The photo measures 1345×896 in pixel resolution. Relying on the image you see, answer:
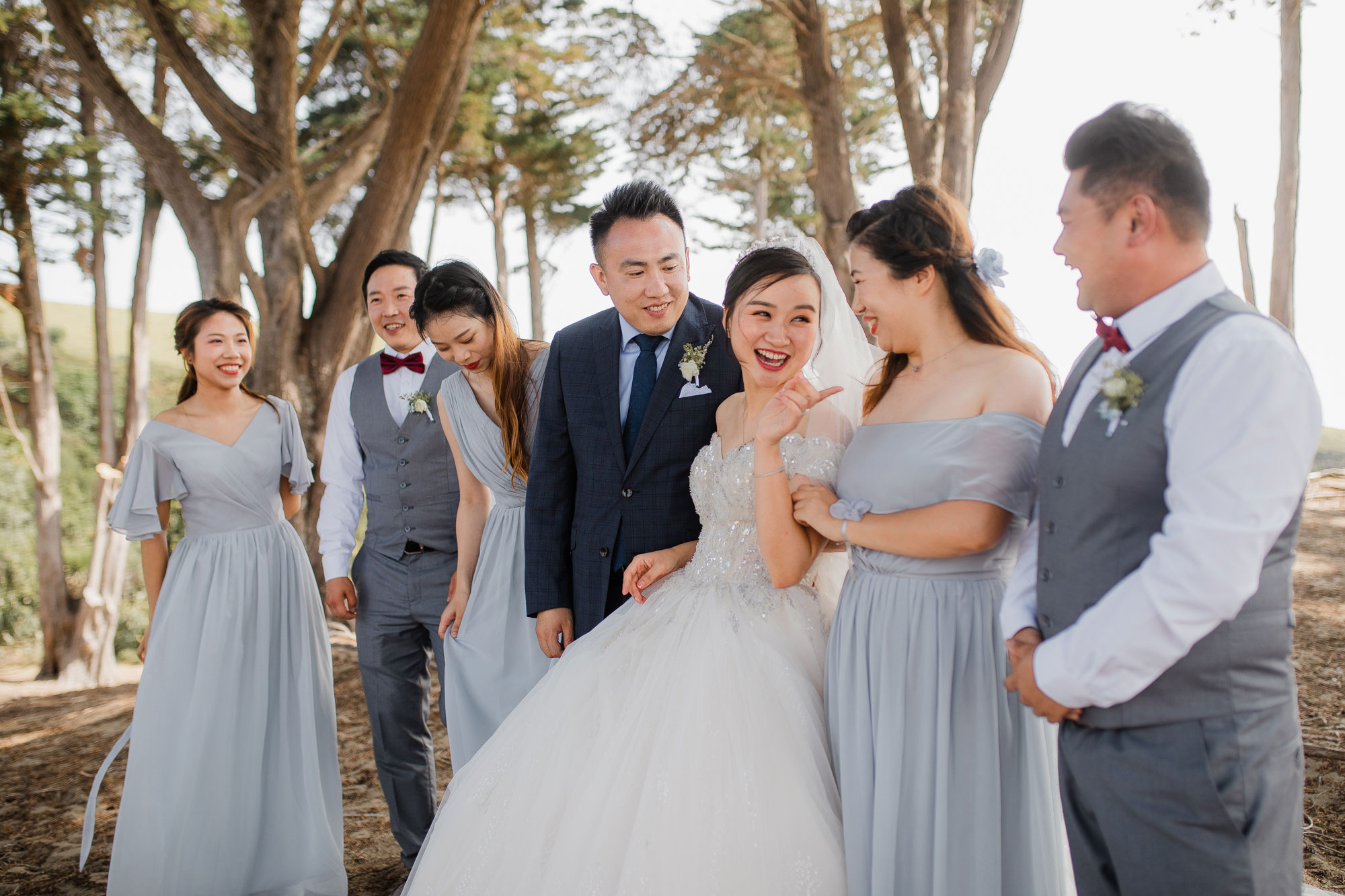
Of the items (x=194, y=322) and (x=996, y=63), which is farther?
(x=996, y=63)

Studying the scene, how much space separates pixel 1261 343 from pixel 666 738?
56.9 inches

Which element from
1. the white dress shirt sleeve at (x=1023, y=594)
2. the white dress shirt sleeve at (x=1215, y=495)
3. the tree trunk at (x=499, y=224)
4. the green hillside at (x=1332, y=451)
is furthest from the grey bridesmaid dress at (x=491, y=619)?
the tree trunk at (x=499, y=224)

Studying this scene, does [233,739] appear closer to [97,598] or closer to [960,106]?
[960,106]

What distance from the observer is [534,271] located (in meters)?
19.8

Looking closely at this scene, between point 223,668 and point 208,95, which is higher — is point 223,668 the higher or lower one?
the lower one

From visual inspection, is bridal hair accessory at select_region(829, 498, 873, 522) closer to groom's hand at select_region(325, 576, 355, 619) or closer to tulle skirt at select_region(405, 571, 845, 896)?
tulle skirt at select_region(405, 571, 845, 896)

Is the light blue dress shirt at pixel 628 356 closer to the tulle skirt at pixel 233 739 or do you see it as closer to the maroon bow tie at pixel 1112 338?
the maroon bow tie at pixel 1112 338

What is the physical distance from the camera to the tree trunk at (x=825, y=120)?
7.06m

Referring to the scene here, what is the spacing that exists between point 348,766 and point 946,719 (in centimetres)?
391

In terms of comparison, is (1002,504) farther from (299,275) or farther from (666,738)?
(299,275)

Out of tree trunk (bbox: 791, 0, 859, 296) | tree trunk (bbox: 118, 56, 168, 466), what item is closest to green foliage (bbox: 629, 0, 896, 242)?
tree trunk (bbox: 791, 0, 859, 296)

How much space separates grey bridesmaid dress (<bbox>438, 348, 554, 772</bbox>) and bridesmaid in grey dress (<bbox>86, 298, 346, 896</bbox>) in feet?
2.24

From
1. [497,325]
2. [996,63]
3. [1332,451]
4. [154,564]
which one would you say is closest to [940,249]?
[497,325]

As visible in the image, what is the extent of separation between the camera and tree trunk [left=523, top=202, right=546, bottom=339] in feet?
63.3
